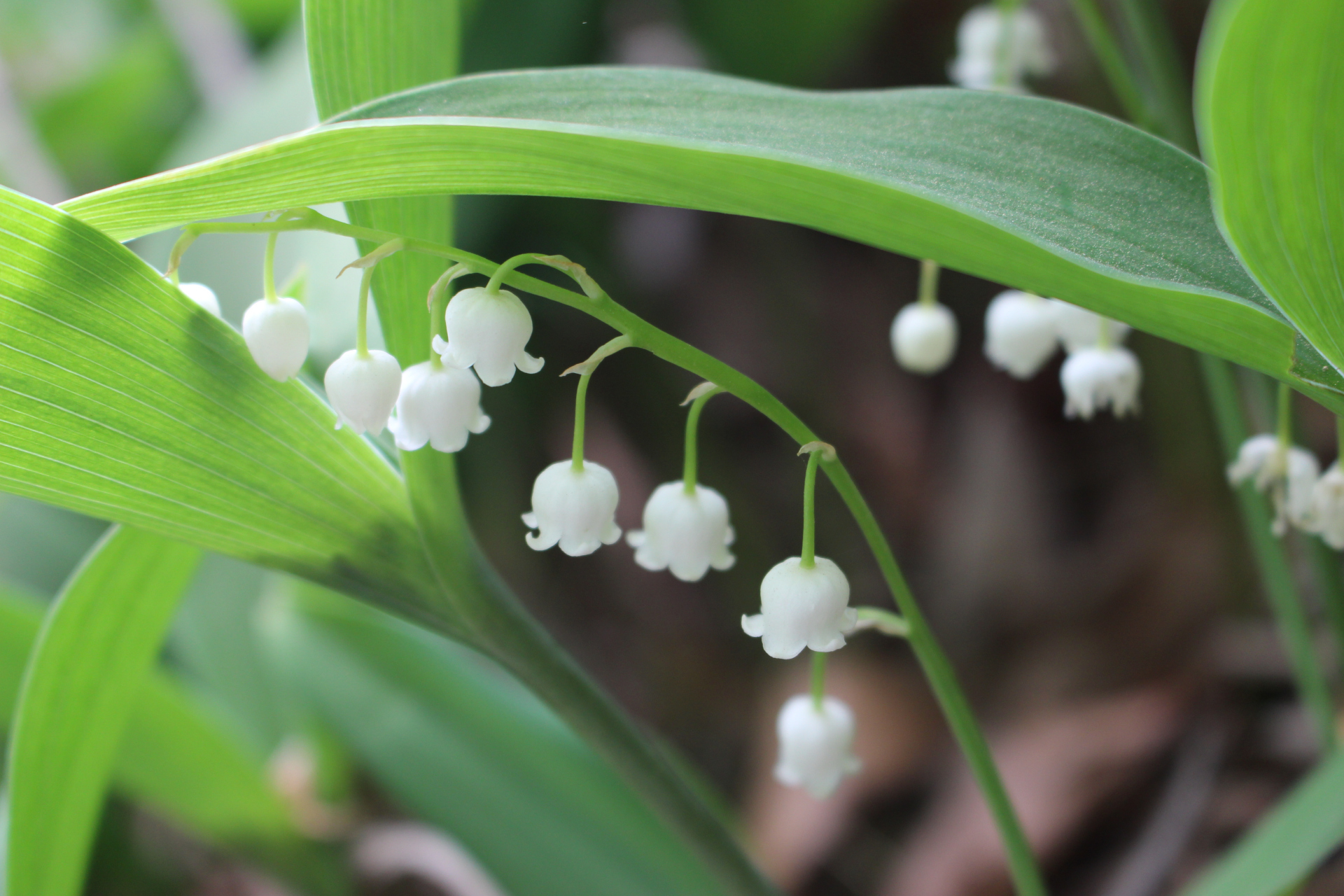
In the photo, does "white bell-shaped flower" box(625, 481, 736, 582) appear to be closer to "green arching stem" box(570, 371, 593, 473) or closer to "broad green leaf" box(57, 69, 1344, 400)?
"green arching stem" box(570, 371, 593, 473)

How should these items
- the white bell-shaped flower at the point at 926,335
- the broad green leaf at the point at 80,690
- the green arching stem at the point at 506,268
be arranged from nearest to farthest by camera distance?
the green arching stem at the point at 506,268 → the broad green leaf at the point at 80,690 → the white bell-shaped flower at the point at 926,335

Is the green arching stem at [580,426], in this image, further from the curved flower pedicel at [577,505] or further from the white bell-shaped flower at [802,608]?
the white bell-shaped flower at [802,608]

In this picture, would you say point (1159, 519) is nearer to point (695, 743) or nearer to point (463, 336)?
point (695, 743)

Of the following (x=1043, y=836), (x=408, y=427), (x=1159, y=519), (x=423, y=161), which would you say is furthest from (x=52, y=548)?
(x=1159, y=519)

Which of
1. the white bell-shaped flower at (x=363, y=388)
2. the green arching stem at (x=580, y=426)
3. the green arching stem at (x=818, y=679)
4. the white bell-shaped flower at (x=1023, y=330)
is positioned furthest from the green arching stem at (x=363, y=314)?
the white bell-shaped flower at (x=1023, y=330)

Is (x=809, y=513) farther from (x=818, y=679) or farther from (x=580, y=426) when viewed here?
(x=818, y=679)
